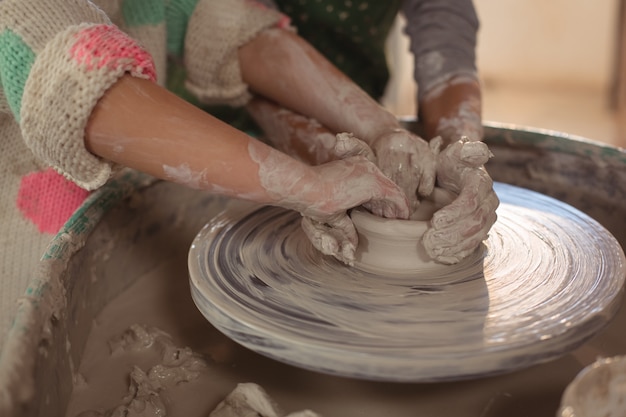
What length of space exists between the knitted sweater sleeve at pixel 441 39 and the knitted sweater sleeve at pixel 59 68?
906 mm

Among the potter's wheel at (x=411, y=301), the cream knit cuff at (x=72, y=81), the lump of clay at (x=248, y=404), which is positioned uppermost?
the cream knit cuff at (x=72, y=81)

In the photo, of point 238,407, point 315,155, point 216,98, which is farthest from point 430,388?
point 216,98

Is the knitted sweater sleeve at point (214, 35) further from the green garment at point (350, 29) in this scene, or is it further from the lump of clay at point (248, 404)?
the lump of clay at point (248, 404)

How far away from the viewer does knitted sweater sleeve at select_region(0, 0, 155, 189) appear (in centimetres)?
105

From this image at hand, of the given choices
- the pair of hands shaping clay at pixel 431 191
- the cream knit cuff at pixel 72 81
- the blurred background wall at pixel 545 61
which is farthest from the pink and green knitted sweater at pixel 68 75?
the blurred background wall at pixel 545 61

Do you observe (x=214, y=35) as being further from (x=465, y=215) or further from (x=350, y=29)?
(x=465, y=215)

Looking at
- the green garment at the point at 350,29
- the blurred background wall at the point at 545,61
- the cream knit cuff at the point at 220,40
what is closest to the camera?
the cream knit cuff at the point at 220,40

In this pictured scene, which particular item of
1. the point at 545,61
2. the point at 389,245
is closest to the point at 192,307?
the point at 389,245

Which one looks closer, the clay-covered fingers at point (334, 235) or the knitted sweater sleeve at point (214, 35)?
the clay-covered fingers at point (334, 235)

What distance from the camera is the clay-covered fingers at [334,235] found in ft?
3.80

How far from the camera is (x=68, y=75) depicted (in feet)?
3.43

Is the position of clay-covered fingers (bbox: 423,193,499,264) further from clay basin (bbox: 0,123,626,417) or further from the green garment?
the green garment

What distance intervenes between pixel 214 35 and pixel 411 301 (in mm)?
834

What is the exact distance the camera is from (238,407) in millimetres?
1102
